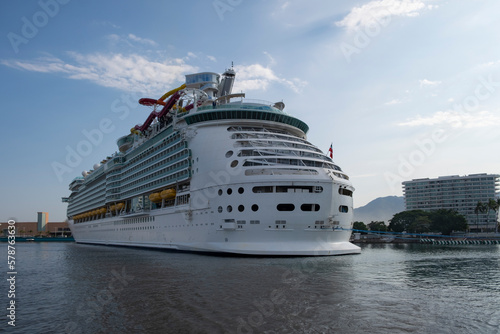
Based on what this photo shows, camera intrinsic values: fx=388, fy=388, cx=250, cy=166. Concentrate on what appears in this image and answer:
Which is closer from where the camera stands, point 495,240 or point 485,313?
point 485,313

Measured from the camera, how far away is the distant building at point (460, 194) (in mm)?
145500

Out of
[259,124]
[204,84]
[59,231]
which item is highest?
[204,84]

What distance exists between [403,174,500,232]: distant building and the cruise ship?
12808 centimetres

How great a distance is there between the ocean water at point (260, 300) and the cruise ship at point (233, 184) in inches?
205

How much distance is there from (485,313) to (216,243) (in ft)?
73.8

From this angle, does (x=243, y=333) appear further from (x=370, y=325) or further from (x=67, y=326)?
(x=67, y=326)

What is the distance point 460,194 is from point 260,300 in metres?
157

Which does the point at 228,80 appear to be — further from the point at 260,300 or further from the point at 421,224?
the point at 421,224

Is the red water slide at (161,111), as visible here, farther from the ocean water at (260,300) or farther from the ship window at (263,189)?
the ocean water at (260,300)

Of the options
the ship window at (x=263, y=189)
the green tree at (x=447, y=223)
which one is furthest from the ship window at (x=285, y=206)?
the green tree at (x=447, y=223)

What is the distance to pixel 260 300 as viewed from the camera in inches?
646

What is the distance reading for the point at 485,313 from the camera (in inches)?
574

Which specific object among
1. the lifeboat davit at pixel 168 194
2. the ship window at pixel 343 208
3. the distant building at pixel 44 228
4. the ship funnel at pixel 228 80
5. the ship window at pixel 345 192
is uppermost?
the ship funnel at pixel 228 80

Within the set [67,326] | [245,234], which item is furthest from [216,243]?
[67,326]
